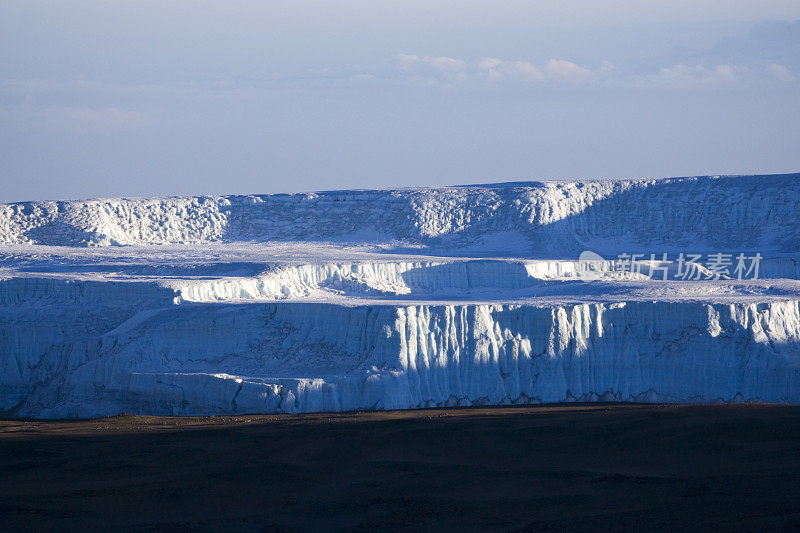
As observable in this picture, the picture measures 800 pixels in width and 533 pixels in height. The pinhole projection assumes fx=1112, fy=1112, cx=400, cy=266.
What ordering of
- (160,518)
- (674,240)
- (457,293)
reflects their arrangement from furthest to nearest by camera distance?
(674,240) → (457,293) → (160,518)

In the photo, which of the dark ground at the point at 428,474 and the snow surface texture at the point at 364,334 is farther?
the snow surface texture at the point at 364,334

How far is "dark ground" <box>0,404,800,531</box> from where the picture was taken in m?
15.2

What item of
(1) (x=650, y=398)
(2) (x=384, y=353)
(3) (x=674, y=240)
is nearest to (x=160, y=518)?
(2) (x=384, y=353)

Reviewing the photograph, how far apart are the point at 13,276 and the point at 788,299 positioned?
28.1 m

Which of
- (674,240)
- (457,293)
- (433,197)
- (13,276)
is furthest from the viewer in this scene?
(433,197)

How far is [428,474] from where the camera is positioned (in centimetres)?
1803

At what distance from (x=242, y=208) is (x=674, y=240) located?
85.6ft

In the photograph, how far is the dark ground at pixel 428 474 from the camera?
1523 centimetres

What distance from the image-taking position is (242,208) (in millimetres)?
68875

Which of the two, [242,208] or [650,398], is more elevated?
[242,208]

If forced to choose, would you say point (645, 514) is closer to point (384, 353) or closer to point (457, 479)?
point (457, 479)

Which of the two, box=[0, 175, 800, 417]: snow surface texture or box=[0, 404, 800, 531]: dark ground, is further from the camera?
box=[0, 175, 800, 417]: snow surface texture

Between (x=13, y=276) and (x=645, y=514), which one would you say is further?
(x=13, y=276)

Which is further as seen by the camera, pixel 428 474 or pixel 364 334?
pixel 364 334
